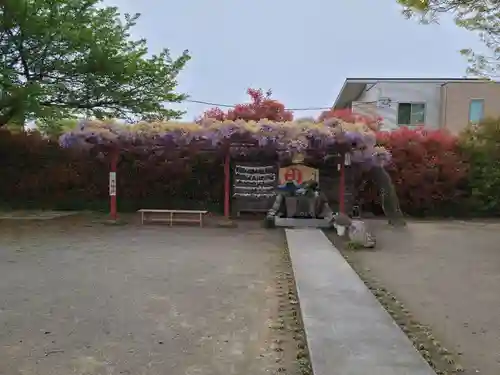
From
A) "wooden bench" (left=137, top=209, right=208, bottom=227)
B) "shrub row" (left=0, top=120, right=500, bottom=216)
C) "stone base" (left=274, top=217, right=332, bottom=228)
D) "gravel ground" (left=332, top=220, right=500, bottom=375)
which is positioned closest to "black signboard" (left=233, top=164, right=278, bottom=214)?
"shrub row" (left=0, top=120, right=500, bottom=216)

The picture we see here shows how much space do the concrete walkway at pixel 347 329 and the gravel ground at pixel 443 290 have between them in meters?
0.21

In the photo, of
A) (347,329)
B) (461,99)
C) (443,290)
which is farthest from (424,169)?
(347,329)

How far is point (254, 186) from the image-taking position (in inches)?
576

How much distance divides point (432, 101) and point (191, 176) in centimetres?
1286

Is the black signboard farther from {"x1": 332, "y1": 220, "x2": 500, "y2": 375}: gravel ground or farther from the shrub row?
{"x1": 332, "y1": 220, "x2": 500, "y2": 375}: gravel ground

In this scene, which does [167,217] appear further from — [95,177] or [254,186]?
[95,177]

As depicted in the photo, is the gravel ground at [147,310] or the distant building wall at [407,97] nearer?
the gravel ground at [147,310]

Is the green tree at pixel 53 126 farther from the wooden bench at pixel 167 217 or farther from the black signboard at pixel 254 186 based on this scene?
the black signboard at pixel 254 186

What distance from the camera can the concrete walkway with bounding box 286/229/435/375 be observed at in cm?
343

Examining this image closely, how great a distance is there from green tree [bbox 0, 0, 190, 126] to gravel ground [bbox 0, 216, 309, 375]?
5940 mm

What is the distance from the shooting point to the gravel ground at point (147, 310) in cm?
364

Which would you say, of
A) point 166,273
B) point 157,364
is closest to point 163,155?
point 166,273

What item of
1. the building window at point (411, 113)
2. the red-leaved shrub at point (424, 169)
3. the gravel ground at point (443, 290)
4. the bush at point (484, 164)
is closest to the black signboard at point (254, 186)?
the red-leaved shrub at point (424, 169)

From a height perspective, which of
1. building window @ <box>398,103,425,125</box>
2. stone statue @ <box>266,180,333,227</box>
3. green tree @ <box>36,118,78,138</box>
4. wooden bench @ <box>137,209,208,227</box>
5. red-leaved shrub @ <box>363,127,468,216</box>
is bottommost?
wooden bench @ <box>137,209,208,227</box>
